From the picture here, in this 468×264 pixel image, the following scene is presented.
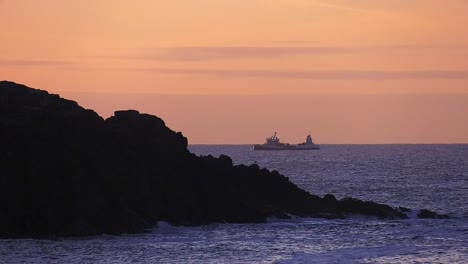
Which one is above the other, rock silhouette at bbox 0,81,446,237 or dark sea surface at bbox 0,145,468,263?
rock silhouette at bbox 0,81,446,237

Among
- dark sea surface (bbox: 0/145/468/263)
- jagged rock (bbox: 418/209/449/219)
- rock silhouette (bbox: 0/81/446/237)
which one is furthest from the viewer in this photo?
jagged rock (bbox: 418/209/449/219)

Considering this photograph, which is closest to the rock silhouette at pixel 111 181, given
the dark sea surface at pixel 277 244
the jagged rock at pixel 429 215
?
the jagged rock at pixel 429 215

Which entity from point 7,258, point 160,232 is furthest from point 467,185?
point 7,258

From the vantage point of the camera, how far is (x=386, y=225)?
58.8m

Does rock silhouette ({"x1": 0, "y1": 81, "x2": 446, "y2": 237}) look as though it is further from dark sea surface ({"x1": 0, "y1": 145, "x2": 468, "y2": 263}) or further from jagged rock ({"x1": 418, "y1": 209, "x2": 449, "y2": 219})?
dark sea surface ({"x1": 0, "y1": 145, "x2": 468, "y2": 263})

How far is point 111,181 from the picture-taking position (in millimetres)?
53875

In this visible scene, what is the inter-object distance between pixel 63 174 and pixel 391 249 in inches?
621

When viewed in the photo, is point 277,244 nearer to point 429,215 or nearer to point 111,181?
point 111,181

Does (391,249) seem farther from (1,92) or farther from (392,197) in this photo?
(392,197)

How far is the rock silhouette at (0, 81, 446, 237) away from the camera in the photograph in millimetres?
51062

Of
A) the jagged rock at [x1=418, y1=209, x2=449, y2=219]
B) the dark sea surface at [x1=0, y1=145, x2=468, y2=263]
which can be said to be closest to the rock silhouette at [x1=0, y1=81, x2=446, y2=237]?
the jagged rock at [x1=418, y1=209, x2=449, y2=219]

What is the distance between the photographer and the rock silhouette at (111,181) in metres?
51.1

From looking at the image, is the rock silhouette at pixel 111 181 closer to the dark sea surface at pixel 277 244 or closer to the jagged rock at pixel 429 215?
the jagged rock at pixel 429 215

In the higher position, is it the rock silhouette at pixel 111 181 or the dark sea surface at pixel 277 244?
the rock silhouette at pixel 111 181
